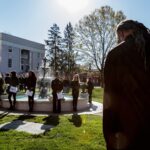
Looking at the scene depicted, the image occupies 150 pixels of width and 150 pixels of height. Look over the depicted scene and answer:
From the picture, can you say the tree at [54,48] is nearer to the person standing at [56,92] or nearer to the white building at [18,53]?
the white building at [18,53]

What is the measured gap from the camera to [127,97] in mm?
2471

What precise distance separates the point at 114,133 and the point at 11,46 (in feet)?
263

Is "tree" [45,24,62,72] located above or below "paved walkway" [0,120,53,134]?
above

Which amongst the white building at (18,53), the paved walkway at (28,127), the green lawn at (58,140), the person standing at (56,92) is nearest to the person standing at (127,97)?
the green lawn at (58,140)

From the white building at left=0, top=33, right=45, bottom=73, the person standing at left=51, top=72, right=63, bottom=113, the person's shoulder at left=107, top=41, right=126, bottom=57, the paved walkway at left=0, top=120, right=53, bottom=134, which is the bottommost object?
the paved walkway at left=0, top=120, right=53, bottom=134

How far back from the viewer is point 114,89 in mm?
2512

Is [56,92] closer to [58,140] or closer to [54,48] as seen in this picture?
[58,140]

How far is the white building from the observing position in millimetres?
77562

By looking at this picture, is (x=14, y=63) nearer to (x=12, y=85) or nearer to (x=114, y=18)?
(x=114, y=18)


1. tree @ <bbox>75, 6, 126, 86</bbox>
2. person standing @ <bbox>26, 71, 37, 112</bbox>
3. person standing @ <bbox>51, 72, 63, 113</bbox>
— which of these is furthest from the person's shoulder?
tree @ <bbox>75, 6, 126, 86</bbox>

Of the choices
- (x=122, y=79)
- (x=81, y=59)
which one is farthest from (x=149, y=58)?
(x=81, y=59)

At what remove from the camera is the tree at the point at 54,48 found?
279ft

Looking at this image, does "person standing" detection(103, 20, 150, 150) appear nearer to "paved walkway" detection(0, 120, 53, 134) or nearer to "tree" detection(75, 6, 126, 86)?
"paved walkway" detection(0, 120, 53, 134)

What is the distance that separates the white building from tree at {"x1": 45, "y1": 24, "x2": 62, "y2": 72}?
4266mm
